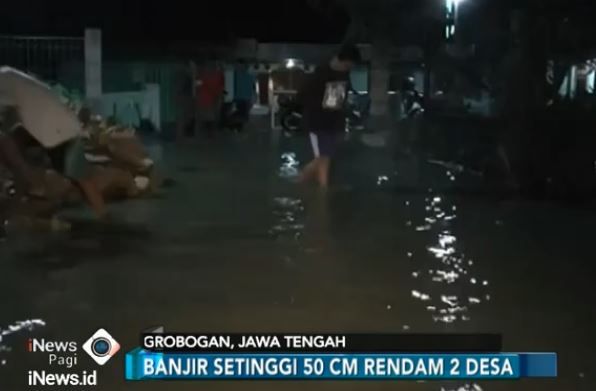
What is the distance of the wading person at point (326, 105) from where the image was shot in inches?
424

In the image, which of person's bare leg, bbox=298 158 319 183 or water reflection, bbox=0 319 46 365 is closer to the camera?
water reflection, bbox=0 319 46 365

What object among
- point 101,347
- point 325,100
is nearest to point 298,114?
point 325,100

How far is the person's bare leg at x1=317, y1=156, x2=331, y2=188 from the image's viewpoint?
10.8m

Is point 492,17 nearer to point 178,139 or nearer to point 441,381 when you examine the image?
point 178,139

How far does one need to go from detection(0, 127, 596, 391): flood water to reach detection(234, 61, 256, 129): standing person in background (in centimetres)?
1212

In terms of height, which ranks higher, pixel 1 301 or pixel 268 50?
pixel 268 50

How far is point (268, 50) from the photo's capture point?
969 inches

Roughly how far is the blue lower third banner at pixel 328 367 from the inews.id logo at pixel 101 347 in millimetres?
172

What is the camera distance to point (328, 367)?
485cm

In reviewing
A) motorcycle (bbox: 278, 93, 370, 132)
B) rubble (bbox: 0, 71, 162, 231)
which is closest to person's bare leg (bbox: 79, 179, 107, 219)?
rubble (bbox: 0, 71, 162, 231)

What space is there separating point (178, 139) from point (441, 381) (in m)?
14.0

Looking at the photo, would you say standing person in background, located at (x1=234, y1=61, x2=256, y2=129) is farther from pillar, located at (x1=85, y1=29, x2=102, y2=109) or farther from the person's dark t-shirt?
the person's dark t-shirt

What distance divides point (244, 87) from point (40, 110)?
15621mm

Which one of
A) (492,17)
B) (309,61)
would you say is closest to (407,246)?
(492,17)
